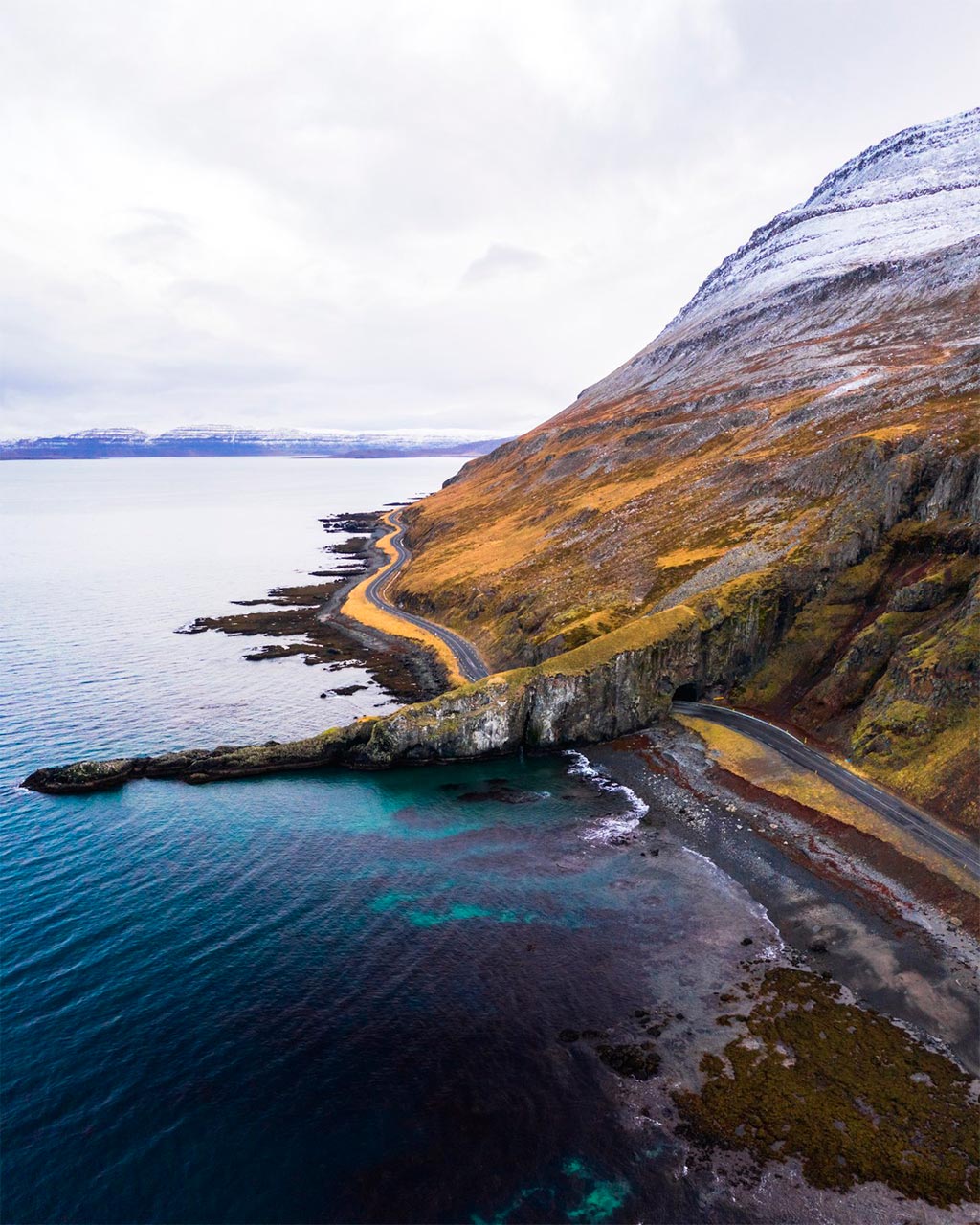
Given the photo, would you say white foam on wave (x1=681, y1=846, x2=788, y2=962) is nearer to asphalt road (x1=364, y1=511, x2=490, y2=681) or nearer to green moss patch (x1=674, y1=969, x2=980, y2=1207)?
green moss patch (x1=674, y1=969, x2=980, y2=1207)

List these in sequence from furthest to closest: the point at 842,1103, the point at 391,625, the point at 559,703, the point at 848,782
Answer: the point at 391,625
the point at 559,703
the point at 848,782
the point at 842,1103

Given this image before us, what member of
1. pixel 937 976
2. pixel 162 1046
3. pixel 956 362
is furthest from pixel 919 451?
pixel 162 1046

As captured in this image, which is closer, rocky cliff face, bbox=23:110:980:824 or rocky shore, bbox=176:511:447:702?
rocky cliff face, bbox=23:110:980:824

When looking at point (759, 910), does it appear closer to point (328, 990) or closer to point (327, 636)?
point (328, 990)

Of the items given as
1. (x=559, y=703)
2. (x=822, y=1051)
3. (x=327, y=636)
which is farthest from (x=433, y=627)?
(x=822, y=1051)

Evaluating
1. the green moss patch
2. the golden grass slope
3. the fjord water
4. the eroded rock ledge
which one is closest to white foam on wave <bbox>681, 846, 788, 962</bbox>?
the fjord water

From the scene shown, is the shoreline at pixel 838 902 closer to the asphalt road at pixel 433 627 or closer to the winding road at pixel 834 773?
the winding road at pixel 834 773
